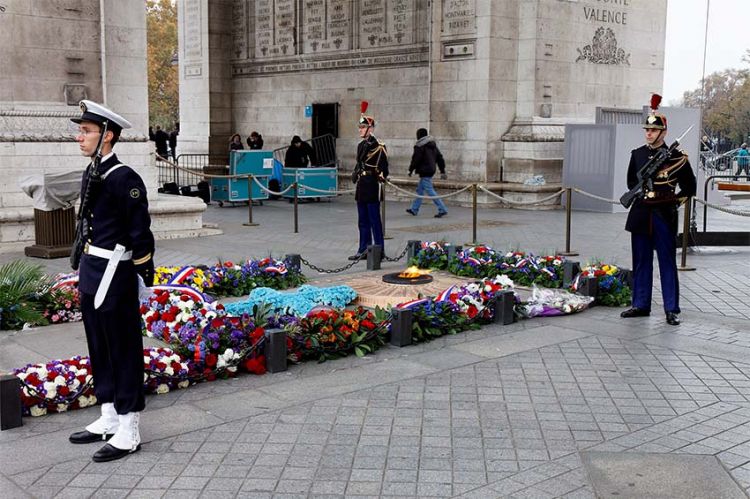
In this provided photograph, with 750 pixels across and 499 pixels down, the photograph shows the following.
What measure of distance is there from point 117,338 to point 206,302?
2.45 metres

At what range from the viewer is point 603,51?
21.6 m

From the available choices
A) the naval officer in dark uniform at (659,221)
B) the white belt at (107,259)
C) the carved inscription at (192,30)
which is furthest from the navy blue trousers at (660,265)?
the carved inscription at (192,30)

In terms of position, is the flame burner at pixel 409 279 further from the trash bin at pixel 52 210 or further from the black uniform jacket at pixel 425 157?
the black uniform jacket at pixel 425 157

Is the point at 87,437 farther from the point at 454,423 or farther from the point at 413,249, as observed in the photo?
the point at 413,249

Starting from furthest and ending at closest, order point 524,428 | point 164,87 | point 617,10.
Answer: point 164,87, point 617,10, point 524,428

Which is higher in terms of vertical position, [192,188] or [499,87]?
[499,87]

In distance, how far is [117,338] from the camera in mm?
5250

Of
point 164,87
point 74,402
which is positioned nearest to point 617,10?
point 74,402

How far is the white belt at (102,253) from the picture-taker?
5246 millimetres

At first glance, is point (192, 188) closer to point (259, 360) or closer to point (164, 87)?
point (259, 360)

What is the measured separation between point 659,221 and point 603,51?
1382cm

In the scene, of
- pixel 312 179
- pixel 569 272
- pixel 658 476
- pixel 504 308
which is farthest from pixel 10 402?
pixel 312 179

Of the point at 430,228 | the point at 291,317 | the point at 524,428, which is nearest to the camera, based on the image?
the point at 524,428

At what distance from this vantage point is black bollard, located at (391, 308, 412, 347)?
7754mm
